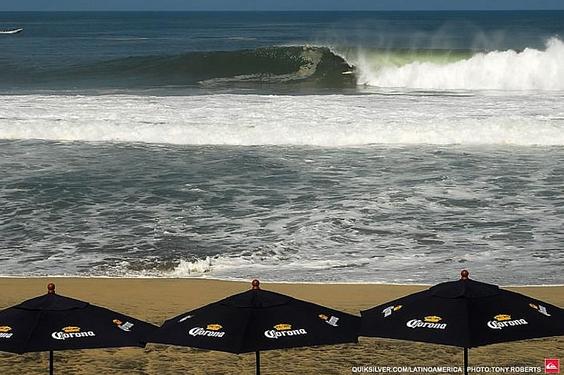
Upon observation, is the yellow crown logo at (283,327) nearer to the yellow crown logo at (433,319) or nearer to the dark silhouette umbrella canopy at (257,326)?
the dark silhouette umbrella canopy at (257,326)

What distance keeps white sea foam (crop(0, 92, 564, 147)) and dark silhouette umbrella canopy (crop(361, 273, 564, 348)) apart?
1796 cm

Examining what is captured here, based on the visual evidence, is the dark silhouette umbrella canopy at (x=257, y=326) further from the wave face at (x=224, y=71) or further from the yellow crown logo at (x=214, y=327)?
the wave face at (x=224, y=71)

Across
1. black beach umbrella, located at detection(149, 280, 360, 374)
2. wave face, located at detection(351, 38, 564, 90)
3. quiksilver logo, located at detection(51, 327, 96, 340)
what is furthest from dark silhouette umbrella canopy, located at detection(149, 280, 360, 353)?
wave face, located at detection(351, 38, 564, 90)

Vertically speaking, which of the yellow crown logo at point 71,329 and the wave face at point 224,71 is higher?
the wave face at point 224,71

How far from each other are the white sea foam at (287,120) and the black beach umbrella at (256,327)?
18.0 meters

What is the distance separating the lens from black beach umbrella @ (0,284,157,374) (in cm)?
606

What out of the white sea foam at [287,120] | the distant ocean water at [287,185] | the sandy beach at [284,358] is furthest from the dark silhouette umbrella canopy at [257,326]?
the white sea foam at [287,120]

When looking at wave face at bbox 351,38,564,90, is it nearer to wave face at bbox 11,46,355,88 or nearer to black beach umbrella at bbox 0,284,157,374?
wave face at bbox 11,46,355,88

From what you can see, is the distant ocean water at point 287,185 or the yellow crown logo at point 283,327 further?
the distant ocean water at point 287,185

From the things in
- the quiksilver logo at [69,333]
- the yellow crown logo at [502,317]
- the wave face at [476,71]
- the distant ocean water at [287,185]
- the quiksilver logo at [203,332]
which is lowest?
the quiksilver logo at [203,332]

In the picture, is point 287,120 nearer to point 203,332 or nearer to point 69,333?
point 203,332

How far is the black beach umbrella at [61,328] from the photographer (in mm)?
6062

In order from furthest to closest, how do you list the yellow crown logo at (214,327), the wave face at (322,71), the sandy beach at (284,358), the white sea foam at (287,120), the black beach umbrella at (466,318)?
the wave face at (322,71) < the white sea foam at (287,120) < the sandy beach at (284,358) < the yellow crown logo at (214,327) < the black beach umbrella at (466,318)

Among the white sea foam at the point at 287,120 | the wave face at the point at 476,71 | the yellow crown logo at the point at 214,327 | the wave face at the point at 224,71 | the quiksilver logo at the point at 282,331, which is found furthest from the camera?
the wave face at the point at 224,71
